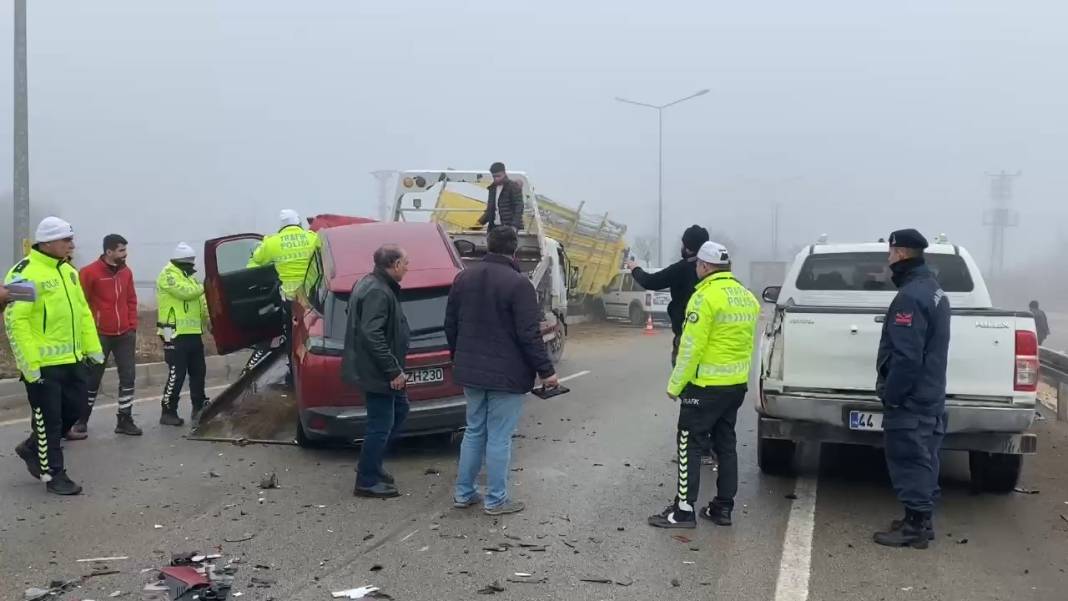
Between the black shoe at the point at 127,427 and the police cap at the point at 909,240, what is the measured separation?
6.71 meters

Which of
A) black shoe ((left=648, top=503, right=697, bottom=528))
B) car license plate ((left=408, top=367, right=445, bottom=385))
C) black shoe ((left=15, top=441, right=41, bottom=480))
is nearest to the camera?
black shoe ((left=648, top=503, right=697, bottom=528))

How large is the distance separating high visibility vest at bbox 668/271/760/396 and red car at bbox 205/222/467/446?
190 centimetres

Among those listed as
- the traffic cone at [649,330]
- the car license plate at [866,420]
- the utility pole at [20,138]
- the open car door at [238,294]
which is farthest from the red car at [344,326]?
the traffic cone at [649,330]

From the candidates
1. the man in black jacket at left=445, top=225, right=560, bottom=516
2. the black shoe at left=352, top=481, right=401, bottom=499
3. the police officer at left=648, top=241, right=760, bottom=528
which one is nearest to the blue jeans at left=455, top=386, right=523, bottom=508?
the man in black jacket at left=445, top=225, right=560, bottom=516

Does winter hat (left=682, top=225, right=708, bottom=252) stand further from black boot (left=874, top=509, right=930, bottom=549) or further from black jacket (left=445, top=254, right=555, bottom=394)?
black boot (left=874, top=509, right=930, bottom=549)

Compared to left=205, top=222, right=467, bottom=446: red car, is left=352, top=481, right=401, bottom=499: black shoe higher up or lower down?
lower down

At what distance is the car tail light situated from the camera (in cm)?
568

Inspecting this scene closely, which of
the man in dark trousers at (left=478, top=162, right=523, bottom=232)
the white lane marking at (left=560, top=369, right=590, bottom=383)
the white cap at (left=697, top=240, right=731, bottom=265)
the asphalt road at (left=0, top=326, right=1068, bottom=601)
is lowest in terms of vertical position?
the white lane marking at (left=560, top=369, right=590, bottom=383)

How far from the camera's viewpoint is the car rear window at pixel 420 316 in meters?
7.48

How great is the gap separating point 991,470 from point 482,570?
148 inches

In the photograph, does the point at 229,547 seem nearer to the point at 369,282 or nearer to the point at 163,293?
the point at 369,282

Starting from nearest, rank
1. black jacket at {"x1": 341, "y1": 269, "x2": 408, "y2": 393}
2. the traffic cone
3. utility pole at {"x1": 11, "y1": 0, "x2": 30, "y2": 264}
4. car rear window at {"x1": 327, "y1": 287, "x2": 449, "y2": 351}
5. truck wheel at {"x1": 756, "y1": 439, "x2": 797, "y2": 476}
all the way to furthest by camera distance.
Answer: black jacket at {"x1": 341, "y1": 269, "x2": 408, "y2": 393} → truck wheel at {"x1": 756, "y1": 439, "x2": 797, "y2": 476} → car rear window at {"x1": 327, "y1": 287, "x2": 449, "y2": 351} → utility pole at {"x1": 11, "y1": 0, "x2": 30, "y2": 264} → the traffic cone

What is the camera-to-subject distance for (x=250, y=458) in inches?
295

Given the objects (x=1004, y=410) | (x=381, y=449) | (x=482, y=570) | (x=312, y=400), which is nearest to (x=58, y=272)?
(x=312, y=400)
